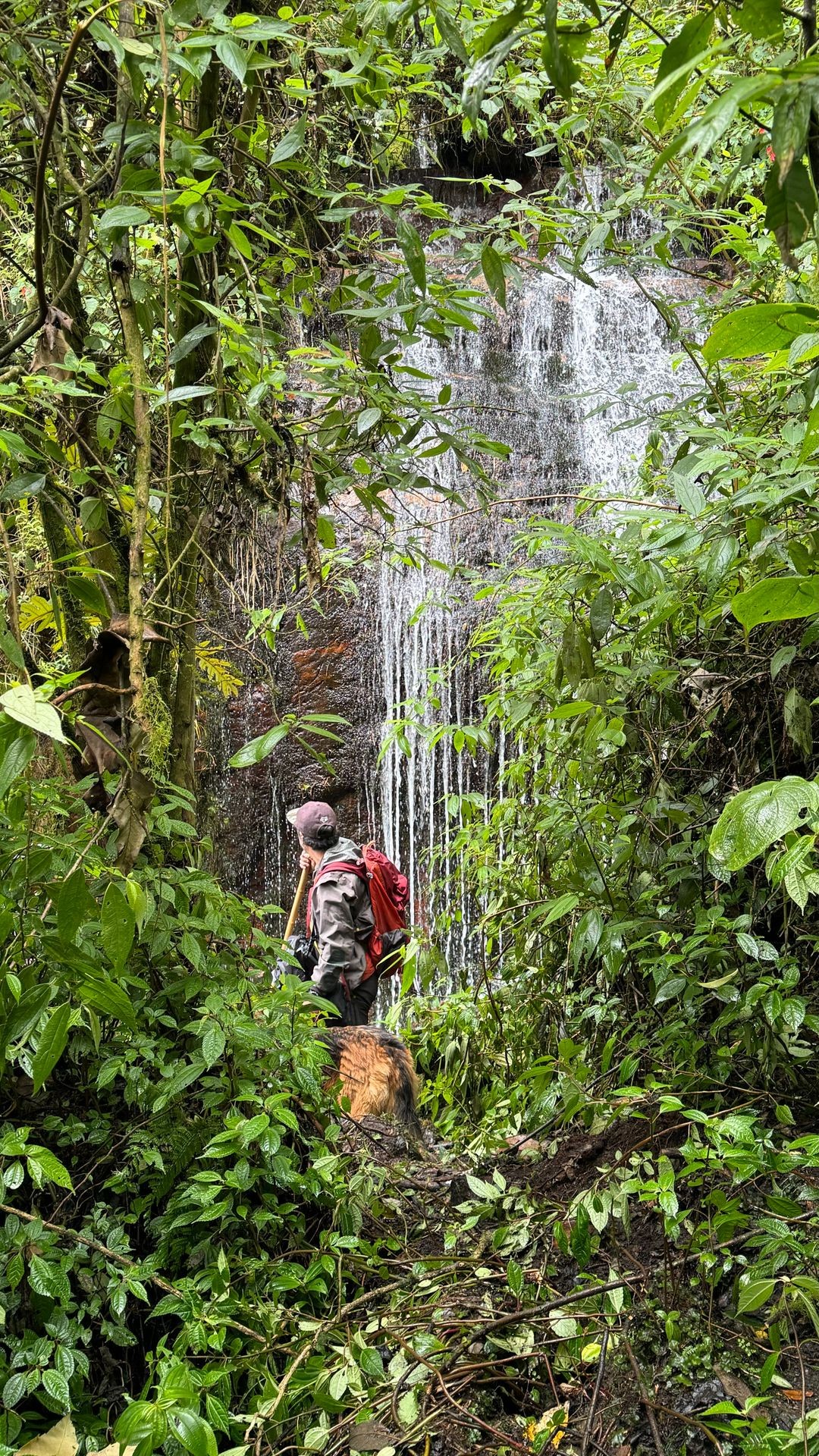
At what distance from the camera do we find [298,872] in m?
8.94

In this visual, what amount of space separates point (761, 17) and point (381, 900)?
4391mm

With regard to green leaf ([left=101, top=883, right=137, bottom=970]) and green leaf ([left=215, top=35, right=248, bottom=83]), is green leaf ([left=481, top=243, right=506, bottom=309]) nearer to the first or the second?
green leaf ([left=215, top=35, right=248, bottom=83])

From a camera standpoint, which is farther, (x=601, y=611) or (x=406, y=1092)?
(x=406, y=1092)

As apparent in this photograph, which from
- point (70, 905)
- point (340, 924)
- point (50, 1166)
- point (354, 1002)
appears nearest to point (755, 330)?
point (70, 905)

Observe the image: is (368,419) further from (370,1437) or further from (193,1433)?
(370,1437)

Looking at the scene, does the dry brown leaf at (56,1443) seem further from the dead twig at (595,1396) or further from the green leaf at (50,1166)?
the dead twig at (595,1396)

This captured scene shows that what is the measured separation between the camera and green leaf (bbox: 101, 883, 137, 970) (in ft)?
4.78

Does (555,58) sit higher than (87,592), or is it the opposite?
(555,58)

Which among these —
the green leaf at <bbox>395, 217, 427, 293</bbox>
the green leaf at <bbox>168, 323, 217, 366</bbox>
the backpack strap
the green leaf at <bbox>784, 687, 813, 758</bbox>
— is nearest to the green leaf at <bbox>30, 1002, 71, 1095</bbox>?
the green leaf at <bbox>168, 323, 217, 366</bbox>

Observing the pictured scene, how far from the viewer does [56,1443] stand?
1.78 metres

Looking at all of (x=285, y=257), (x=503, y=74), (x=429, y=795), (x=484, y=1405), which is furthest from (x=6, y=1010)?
(x=429, y=795)

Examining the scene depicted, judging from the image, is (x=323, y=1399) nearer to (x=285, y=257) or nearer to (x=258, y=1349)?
(x=258, y=1349)

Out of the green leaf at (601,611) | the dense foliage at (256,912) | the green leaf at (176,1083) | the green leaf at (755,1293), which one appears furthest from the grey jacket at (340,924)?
the green leaf at (755,1293)

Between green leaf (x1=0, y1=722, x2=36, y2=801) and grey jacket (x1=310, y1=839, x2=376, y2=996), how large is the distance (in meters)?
3.65
